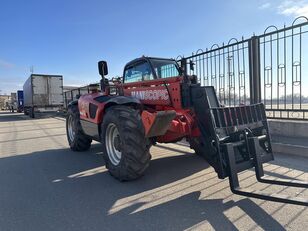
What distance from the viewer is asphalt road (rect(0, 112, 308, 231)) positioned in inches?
134

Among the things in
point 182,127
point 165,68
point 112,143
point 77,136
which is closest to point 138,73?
point 165,68

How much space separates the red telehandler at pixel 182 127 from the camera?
406 centimetres

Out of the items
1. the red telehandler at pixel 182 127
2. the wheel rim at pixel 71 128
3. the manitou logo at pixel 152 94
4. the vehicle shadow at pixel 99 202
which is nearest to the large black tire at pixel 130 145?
the red telehandler at pixel 182 127

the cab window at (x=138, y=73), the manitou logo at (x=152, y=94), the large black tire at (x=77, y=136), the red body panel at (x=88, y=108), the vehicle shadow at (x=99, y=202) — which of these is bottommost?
the vehicle shadow at (x=99, y=202)

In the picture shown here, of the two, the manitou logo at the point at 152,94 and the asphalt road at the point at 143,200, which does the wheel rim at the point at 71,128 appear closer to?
the asphalt road at the point at 143,200

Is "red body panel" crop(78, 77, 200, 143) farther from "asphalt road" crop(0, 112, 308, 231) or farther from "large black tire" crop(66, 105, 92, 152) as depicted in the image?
"large black tire" crop(66, 105, 92, 152)

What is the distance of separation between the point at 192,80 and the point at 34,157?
188 inches

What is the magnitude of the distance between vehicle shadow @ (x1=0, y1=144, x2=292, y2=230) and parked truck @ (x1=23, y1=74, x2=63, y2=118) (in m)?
20.9

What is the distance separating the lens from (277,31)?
7164 mm

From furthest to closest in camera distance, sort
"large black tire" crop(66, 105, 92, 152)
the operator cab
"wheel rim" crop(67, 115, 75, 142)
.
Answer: "wheel rim" crop(67, 115, 75, 142), "large black tire" crop(66, 105, 92, 152), the operator cab

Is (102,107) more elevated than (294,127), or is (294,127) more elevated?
(102,107)

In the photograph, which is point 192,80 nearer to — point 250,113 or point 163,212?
point 250,113

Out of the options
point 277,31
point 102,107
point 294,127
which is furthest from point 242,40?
point 102,107

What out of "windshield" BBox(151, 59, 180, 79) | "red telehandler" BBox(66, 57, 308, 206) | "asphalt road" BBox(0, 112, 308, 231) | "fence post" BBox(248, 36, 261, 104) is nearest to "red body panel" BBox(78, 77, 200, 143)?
"red telehandler" BBox(66, 57, 308, 206)
